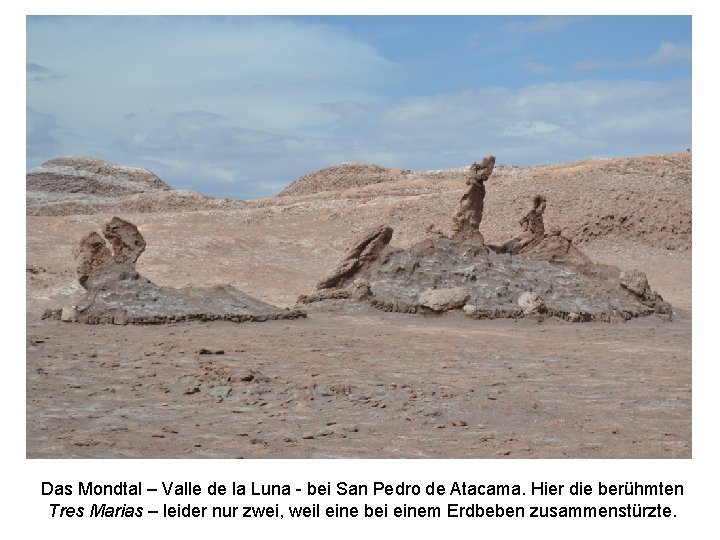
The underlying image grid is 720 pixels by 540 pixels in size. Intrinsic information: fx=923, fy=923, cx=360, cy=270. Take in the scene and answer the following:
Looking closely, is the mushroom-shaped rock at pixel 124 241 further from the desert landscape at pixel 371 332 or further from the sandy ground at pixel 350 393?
the sandy ground at pixel 350 393

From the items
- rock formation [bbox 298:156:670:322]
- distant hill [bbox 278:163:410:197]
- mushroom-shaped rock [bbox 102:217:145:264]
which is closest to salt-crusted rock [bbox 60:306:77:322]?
mushroom-shaped rock [bbox 102:217:145:264]

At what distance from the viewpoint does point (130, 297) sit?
642 inches

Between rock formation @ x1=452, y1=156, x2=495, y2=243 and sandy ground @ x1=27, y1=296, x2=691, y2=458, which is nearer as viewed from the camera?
sandy ground @ x1=27, y1=296, x2=691, y2=458

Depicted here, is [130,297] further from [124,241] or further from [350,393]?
[350,393]

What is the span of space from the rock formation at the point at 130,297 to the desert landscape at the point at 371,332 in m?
0.04

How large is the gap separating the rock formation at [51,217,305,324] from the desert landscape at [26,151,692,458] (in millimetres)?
40

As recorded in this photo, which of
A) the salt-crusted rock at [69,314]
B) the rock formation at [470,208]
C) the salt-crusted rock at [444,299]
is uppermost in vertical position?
the rock formation at [470,208]

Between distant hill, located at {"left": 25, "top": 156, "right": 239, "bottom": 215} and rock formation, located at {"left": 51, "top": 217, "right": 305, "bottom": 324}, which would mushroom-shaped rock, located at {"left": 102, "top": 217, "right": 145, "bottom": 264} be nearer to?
rock formation, located at {"left": 51, "top": 217, "right": 305, "bottom": 324}

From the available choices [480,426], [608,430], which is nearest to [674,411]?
[608,430]

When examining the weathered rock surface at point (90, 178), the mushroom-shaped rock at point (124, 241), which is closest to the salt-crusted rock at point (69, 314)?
the mushroom-shaped rock at point (124, 241)

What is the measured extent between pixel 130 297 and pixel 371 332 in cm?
440

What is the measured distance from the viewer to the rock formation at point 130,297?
15.9 metres

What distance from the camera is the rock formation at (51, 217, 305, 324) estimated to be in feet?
52.0

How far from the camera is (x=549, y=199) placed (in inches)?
1401
